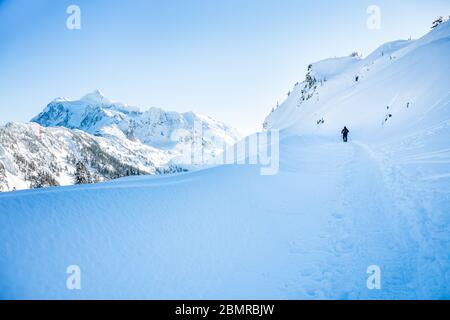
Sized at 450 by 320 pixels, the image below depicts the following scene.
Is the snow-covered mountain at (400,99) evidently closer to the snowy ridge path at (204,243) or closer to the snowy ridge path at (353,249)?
the snowy ridge path at (353,249)

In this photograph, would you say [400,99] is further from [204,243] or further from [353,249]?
[204,243]

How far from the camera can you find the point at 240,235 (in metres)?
9.03

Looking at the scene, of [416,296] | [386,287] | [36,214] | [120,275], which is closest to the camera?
[416,296]

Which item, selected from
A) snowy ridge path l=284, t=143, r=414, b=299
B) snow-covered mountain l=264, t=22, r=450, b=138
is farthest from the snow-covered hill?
snow-covered mountain l=264, t=22, r=450, b=138

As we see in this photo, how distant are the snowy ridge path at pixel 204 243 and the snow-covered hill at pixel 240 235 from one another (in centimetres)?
3

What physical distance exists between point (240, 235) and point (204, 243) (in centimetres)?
126

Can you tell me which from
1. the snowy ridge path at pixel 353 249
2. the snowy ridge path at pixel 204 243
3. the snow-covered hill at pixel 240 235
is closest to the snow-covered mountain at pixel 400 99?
the snow-covered hill at pixel 240 235

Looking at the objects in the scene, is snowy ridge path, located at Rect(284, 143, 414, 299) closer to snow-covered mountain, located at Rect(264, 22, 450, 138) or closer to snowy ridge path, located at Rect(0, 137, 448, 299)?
snowy ridge path, located at Rect(0, 137, 448, 299)

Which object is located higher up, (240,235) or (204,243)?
(240,235)

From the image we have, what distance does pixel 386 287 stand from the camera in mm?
5957

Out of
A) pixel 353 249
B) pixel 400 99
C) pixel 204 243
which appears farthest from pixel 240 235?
pixel 400 99

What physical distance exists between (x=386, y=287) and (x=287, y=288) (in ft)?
7.08
